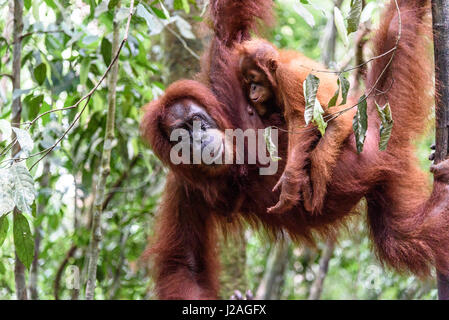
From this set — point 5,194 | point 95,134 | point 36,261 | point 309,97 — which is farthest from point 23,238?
point 95,134

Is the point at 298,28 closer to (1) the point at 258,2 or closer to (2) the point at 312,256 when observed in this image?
(2) the point at 312,256

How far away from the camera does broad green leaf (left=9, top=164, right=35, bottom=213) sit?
2.04 m

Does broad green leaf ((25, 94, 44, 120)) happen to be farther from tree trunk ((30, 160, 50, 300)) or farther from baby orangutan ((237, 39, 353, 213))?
baby orangutan ((237, 39, 353, 213))

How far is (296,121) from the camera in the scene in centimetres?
280

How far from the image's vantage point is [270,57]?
2.97 m

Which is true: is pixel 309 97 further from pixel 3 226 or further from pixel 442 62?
pixel 3 226

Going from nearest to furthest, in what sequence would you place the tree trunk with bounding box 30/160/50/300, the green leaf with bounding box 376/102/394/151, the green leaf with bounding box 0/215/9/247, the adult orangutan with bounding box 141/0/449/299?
the green leaf with bounding box 376/102/394/151 → the green leaf with bounding box 0/215/9/247 → the adult orangutan with bounding box 141/0/449/299 → the tree trunk with bounding box 30/160/50/300

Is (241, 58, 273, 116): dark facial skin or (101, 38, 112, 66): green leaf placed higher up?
(101, 38, 112, 66): green leaf

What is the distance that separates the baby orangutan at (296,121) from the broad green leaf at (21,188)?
1.03 meters

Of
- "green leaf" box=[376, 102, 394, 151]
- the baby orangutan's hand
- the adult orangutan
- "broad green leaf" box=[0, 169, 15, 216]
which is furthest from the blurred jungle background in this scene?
the baby orangutan's hand

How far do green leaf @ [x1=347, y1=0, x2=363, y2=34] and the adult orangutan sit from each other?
0.55 m

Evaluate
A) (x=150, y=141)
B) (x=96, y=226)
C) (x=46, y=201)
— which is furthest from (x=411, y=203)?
(x=46, y=201)

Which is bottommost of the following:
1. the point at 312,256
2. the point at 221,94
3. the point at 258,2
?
the point at 312,256

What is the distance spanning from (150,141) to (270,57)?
805 mm
